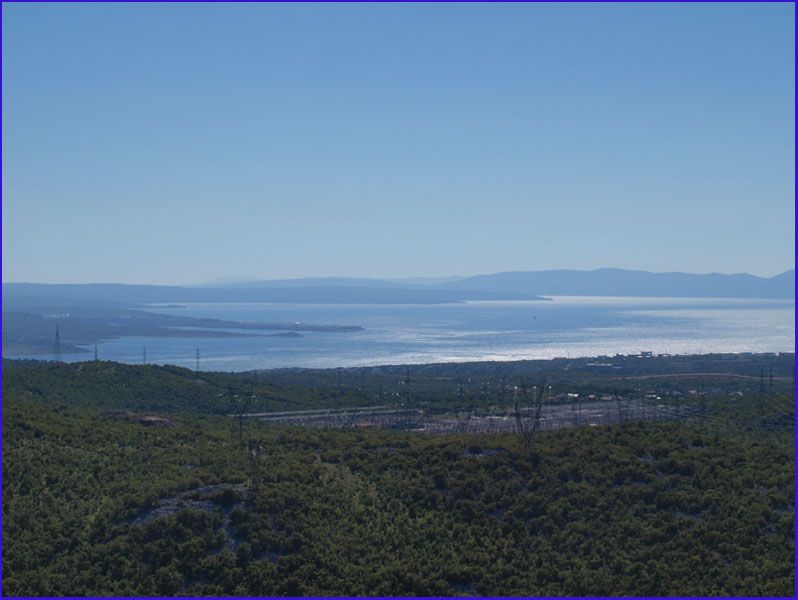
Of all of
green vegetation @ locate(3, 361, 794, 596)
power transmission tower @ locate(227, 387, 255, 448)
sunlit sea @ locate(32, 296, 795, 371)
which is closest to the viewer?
green vegetation @ locate(3, 361, 794, 596)

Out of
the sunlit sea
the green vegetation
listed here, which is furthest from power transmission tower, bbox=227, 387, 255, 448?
the sunlit sea

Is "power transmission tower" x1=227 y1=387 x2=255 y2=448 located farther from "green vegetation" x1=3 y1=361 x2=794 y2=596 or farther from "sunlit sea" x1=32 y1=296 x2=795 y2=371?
"sunlit sea" x1=32 y1=296 x2=795 y2=371

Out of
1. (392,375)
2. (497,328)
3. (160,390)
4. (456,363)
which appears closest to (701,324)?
(497,328)

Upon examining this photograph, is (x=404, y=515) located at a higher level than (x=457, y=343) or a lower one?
higher

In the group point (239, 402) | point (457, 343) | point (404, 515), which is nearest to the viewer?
point (404, 515)

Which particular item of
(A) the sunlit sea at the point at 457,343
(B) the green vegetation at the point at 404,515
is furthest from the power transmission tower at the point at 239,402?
(A) the sunlit sea at the point at 457,343

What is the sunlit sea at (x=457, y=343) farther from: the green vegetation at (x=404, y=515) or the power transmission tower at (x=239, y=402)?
the green vegetation at (x=404, y=515)

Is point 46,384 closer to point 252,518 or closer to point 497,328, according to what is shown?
point 252,518

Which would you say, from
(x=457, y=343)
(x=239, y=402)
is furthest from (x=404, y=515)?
(x=457, y=343)

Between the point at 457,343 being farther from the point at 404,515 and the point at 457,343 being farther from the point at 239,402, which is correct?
the point at 404,515
